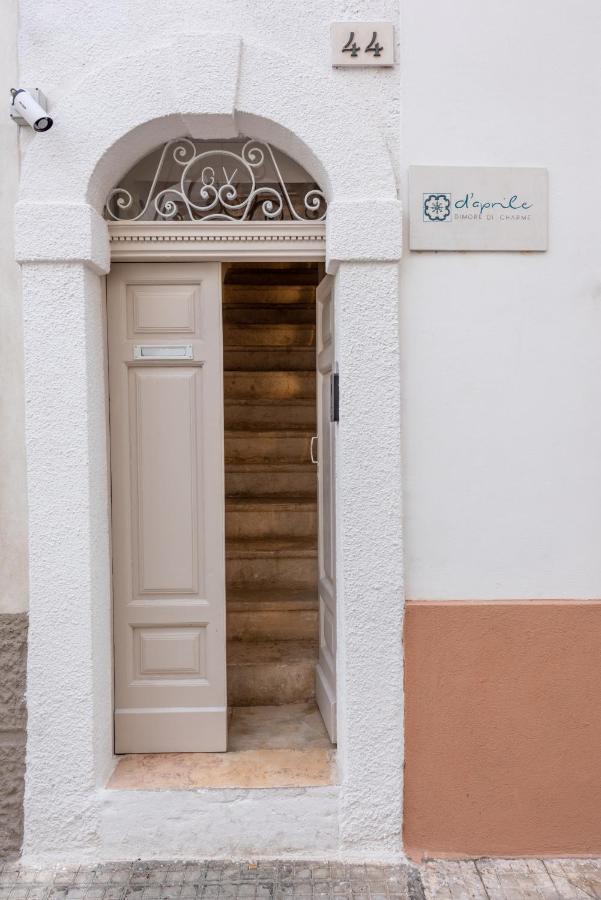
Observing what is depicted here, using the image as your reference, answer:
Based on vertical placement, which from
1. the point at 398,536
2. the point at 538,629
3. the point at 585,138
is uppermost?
the point at 585,138

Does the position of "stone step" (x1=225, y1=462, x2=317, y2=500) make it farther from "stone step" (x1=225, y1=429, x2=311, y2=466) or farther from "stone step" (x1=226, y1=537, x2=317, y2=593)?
"stone step" (x1=226, y1=537, x2=317, y2=593)

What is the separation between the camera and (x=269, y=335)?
751cm

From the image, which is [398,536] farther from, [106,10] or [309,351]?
[309,351]

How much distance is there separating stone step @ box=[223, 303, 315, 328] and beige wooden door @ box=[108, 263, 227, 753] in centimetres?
374

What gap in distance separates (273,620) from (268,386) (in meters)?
2.76

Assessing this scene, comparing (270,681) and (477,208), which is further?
(270,681)

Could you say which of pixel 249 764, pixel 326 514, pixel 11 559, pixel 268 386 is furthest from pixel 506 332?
pixel 268 386

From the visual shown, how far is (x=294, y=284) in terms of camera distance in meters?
7.99

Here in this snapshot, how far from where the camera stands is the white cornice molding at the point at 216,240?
12.3ft

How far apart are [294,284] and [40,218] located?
472 cm

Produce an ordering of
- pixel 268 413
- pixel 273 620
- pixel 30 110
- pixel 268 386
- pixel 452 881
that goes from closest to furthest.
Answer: pixel 30 110
pixel 452 881
pixel 273 620
pixel 268 413
pixel 268 386

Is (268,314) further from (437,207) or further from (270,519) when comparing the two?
(437,207)

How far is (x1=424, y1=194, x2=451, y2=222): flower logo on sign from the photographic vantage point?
3.57m

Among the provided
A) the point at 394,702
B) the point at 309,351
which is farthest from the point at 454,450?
the point at 309,351
